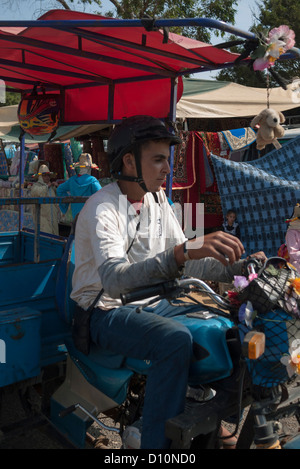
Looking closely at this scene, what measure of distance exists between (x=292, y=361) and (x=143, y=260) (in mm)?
790

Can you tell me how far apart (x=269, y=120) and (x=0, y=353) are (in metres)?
1.84

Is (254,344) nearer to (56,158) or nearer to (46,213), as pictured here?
(46,213)

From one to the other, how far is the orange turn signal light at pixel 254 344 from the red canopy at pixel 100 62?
133cm

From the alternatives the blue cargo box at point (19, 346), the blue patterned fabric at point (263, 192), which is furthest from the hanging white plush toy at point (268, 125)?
the blue patterned fabric at point (263, 192)

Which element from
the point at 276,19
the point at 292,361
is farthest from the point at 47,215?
the point at 276,19

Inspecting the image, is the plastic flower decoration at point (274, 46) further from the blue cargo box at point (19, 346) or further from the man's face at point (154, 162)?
the blue cargo box at point (19, 346)

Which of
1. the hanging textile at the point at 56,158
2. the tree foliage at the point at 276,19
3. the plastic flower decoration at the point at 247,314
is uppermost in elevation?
the tree foliage at the point at 276,19

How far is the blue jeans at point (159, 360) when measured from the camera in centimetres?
173

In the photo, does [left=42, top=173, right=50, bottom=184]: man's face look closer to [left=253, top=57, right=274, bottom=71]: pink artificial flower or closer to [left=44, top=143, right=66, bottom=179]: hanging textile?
[left=44, top=143, right=66, bottom=179]: hanging textile

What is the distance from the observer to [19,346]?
2.26 meters

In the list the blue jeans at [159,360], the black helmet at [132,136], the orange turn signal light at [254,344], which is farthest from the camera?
the black helmet at [132,136]

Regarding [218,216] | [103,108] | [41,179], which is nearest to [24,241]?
[103,108]

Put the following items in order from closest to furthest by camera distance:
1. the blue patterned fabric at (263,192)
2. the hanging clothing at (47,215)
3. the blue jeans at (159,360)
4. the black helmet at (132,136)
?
the blue jeans at (159,360) < the black helmet at (132,136) < the blue patterned fabric at (263,192) < the hanging clothing at (47,215)

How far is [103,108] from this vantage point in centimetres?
413
